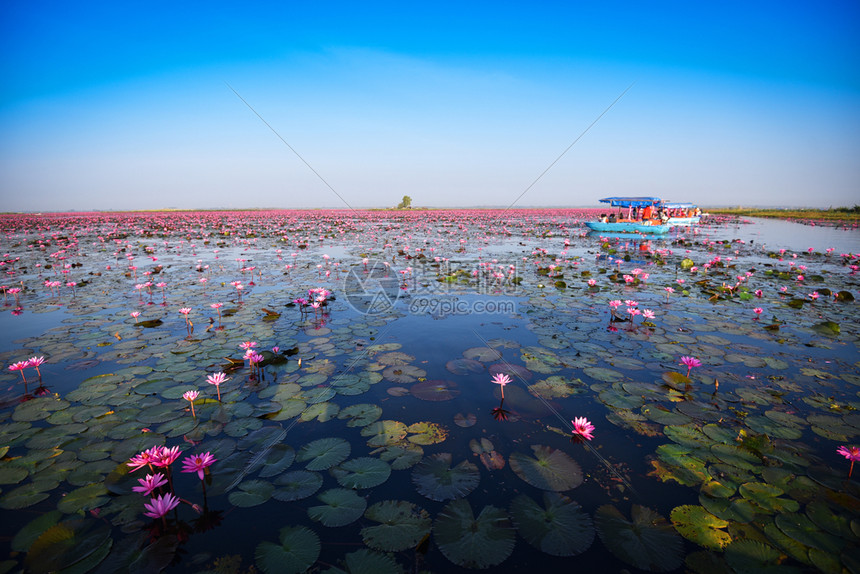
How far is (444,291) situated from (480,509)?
656 centimetres

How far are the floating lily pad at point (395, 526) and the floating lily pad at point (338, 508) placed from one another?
9 cm

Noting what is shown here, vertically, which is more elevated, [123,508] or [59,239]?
[59,239]

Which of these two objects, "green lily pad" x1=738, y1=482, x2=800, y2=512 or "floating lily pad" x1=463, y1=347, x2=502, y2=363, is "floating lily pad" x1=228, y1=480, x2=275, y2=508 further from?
"green lily pad" x1=738, y1=482, x2=800, y2=512

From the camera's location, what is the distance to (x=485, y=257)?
14500 mm

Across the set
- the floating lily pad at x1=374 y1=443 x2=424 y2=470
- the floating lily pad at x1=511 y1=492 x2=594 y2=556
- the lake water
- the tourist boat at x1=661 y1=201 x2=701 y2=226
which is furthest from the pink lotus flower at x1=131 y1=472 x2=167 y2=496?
the tourist boat at x1=661 y1=201 x2=701 y2=226

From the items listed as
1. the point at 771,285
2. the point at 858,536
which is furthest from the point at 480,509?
the point at 771,285

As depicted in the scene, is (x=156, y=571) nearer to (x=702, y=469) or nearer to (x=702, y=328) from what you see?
(x=702, y=469)

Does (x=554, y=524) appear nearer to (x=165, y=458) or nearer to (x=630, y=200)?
(x=165, y=458)

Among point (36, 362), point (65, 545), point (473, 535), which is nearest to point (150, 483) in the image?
point (65, 545)

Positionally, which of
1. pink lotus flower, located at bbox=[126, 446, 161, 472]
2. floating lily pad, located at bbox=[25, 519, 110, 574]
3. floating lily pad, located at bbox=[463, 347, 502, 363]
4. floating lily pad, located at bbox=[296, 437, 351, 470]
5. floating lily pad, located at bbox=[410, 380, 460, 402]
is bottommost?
floating lily pad, located at bbox=[296, 437, 351, 470]

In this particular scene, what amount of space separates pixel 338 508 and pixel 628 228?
2526 cm

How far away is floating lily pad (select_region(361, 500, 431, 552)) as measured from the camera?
217 cm

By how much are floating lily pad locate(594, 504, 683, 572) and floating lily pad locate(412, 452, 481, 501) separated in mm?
Answer: 934

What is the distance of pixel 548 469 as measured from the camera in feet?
9.21
